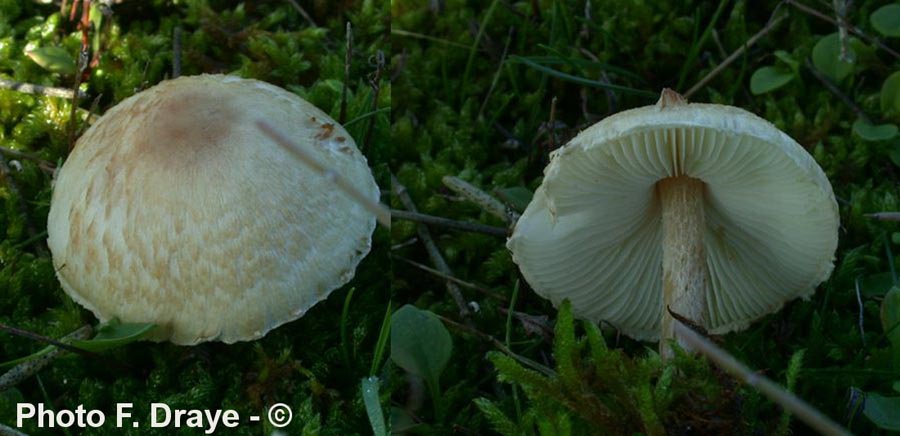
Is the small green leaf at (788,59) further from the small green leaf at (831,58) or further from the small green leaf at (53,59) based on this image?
the small green leaf at (53,59)

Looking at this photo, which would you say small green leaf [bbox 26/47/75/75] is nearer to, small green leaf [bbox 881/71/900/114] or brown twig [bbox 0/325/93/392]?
brown twig [bbox 0/325/93/392]

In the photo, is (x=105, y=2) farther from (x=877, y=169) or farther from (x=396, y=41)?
(x=877, y=169)

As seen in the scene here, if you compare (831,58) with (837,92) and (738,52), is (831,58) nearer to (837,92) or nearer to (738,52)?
(837,92)

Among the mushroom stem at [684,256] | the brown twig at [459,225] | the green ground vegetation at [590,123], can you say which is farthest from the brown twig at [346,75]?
the mushroom stem at [684,256]

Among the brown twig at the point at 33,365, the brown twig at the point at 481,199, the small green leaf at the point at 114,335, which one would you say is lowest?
the brown twig at the point at 33,365

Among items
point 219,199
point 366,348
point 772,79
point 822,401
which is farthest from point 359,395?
point 772,79

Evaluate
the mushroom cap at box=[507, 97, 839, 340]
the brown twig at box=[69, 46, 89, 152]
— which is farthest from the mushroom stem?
the brown twig at box=[69, 46, 89, 152]
